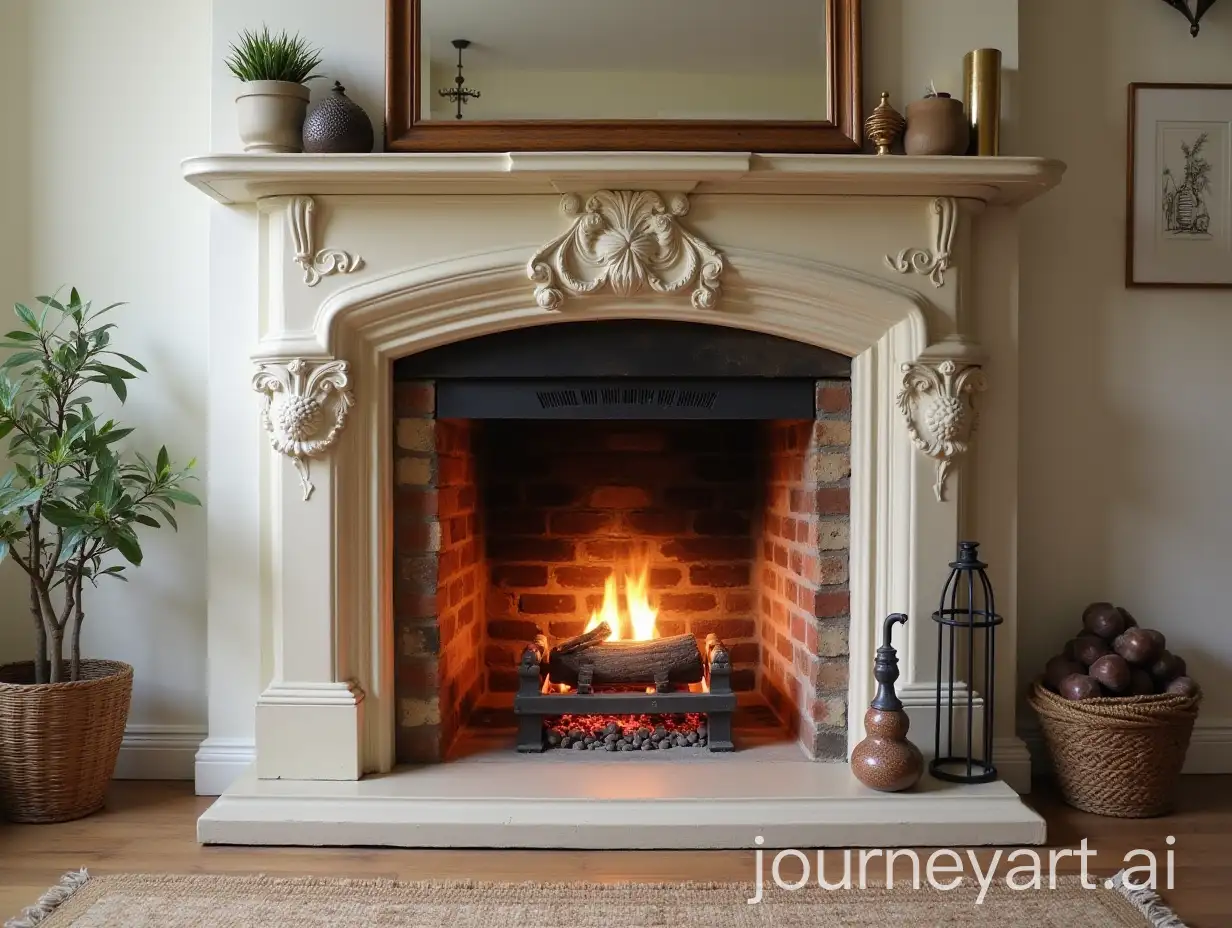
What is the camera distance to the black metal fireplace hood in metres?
2.45

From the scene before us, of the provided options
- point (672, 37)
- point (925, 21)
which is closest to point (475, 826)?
point (672, 37)

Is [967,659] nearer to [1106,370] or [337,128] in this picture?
[1106,370]

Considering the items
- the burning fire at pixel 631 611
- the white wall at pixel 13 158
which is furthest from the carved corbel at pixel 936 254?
the white wall at pixel 13 158

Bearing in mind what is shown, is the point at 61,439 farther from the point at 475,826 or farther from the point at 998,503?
the point at 998,503

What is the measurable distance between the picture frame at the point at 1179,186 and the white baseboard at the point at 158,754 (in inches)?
107

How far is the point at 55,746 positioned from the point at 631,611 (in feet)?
4.86

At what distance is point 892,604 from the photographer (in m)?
2.45

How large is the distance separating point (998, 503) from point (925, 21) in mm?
1181

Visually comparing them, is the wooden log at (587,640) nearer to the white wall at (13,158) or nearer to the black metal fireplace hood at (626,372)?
the black metal fireplace hood at (626,372)

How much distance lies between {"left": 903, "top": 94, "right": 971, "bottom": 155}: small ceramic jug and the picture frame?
2.07 ft

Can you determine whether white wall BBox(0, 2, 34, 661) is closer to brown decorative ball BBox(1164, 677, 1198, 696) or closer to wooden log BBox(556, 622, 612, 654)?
wooden log BBox(556, 622, 612, 654)

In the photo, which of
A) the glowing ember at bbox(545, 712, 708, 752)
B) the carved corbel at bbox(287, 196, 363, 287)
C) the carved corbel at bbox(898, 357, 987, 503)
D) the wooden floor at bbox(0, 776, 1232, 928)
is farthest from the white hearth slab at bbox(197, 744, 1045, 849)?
the carved corbel at bbox(287, 196, 363, 287)

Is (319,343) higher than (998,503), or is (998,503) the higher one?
(319,343)

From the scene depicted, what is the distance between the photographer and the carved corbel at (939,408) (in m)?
2.39
